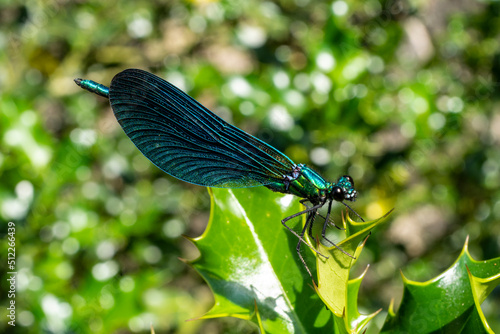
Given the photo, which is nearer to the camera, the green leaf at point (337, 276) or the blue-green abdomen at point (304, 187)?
the green leaf at point (337, 276)

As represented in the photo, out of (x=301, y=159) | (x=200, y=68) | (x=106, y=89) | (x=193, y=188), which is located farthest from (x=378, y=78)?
(x=106, y=89)

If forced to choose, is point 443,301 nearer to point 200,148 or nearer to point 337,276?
point 337,276

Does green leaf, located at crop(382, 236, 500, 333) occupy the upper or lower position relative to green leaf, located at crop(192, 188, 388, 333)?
lower

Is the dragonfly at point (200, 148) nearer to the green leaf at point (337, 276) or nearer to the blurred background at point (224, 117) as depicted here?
the green leaf at point (337, 276)

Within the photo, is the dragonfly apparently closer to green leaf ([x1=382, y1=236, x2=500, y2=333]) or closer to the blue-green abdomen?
the blue-green abdomen

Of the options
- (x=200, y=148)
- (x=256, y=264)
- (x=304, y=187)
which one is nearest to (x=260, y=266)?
(x=256, y=264)

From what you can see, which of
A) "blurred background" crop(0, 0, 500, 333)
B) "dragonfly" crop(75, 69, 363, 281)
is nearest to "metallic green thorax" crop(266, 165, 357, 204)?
"dragonfly" crop(75, 69, 363, 281)

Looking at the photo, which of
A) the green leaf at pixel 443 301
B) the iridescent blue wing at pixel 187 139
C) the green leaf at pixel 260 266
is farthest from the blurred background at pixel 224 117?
the green leaf at pixel 443 301

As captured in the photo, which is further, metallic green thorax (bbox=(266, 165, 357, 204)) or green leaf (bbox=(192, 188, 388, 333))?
metallic green thorax (bbox=(266, 165, 357, 204))
